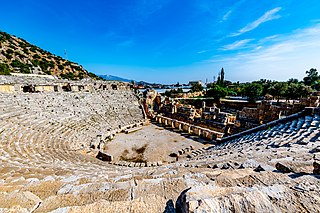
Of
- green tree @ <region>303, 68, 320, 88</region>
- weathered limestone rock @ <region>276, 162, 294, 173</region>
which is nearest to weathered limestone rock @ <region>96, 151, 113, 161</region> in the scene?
weathered limestone rock @ <region>276, 162, 294, 173</region>

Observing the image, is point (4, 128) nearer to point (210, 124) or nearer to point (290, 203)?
point (290, 203)

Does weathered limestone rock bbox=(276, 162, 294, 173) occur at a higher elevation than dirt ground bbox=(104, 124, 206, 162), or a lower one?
higher

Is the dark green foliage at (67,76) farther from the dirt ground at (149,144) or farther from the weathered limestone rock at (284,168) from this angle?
the weathered limestone rock at (284,168)

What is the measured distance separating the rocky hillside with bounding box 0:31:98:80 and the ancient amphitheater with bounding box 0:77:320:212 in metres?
18.8

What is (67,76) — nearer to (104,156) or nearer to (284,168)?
(104,156)

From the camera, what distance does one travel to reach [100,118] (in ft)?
51.8

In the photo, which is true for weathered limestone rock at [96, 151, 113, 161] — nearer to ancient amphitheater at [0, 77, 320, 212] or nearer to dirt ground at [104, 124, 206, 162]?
ancient amphitheater at [0, 77, 320, 212]

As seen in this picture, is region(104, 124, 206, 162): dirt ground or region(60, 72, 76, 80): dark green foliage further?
region(60, 72, 76, 80): dark green foliage

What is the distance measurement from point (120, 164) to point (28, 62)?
39.9 meters

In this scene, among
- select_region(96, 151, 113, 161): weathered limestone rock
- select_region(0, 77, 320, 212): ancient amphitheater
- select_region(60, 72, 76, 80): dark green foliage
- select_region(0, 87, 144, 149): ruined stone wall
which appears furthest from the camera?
select_region(60, 72, 76, 80): dark green foliage

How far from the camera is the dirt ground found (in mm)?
10875

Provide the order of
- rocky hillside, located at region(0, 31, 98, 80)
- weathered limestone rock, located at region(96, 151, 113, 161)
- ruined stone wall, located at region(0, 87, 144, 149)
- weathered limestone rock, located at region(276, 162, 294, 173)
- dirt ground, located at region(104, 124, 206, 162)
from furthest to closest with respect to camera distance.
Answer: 1. rocky hillside, located at region(0, 31, 98, 80)
2. dirt ground, located at region(104, 124, 206, 162)
3. ruined stone wall, located at region(0, 87, 144, 149)
4. weathered limestone rock, located at region(96, 151, 113, 161)
5. weathered limestone rock, located at region(276, 162, 294, 173)

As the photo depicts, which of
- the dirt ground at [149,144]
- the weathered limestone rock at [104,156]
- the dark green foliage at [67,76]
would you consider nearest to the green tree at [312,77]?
the dirt ground at [149,144]

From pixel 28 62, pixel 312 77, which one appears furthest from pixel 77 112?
pixel 312 77
